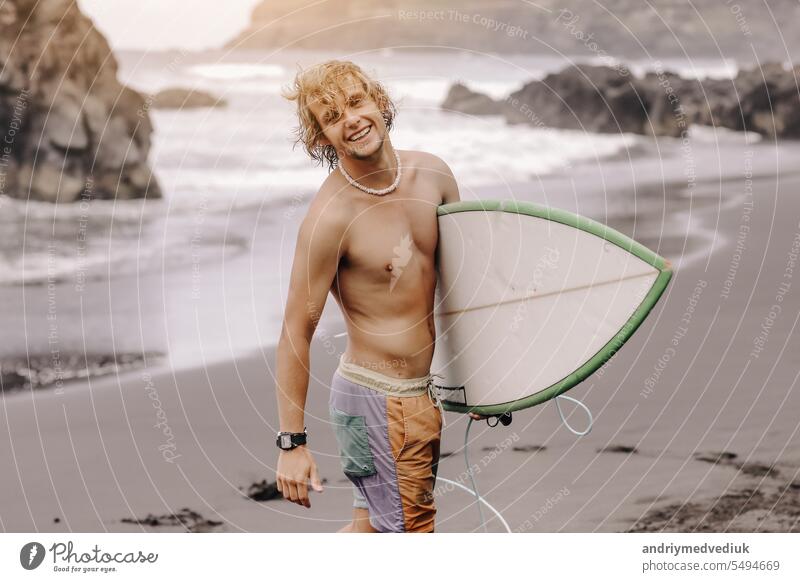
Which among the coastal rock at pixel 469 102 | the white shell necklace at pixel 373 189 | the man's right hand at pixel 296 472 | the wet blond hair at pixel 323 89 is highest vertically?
the coastal rock at pixel 469 102

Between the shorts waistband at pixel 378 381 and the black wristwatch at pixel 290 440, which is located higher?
the shorts waistband at pixel 378 381

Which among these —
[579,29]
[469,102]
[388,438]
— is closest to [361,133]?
[388,438]

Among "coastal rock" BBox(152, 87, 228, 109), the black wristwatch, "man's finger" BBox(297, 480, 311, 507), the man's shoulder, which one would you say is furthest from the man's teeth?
"coastal rock" BBox(152, 87, 228, 109)

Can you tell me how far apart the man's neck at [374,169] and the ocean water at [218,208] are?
2.46 meters

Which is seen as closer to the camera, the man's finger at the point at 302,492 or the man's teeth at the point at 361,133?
the man's teeth at the point at 361,133

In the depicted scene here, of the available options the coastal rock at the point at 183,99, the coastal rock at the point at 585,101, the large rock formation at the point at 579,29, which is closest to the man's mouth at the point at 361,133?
the coastal rock at the point at 183,99

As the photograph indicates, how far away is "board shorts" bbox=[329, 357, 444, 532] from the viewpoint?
287 centimetres

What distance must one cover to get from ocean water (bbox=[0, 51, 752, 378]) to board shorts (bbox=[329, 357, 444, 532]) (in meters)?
2.57

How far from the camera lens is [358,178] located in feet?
9.09

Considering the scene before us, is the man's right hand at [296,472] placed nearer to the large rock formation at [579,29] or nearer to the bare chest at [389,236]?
the bare chest at [389,236]

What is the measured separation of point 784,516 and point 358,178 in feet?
6.57

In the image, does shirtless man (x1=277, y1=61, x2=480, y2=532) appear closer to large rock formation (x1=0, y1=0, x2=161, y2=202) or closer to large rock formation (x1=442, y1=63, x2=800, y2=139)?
large rock formation (x1=0, y1=0, x2=161, y2=202)

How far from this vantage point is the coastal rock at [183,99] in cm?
801

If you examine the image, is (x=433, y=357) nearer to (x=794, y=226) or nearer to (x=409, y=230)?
(x=409, y=230)
